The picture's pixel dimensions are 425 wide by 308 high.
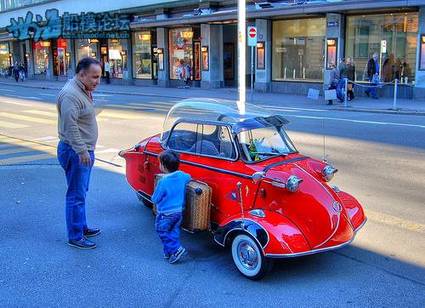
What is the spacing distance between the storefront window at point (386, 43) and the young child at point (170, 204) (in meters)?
18.6

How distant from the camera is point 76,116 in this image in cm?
503

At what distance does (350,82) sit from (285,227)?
18.3m

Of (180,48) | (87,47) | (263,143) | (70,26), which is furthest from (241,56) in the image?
(87,47)

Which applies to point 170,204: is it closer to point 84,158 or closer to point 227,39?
point 84,158

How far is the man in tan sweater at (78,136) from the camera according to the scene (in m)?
5.01

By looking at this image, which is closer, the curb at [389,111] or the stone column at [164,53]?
the curb at [389,111]

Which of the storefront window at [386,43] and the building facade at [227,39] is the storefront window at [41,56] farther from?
the storefront window at [386,43]

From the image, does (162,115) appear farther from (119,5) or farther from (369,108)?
(119,5)

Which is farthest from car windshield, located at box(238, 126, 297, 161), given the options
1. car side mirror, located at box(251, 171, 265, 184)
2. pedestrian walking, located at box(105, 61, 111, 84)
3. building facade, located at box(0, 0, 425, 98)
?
pedestrian walking, located at box(105, 61, 111, 84)

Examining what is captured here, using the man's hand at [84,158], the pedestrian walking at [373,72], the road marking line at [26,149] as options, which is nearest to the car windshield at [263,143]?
the man's hand at [84,158]

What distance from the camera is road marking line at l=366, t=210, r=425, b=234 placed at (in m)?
5.90

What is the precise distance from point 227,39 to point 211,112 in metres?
27.6

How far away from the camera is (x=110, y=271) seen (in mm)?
4855

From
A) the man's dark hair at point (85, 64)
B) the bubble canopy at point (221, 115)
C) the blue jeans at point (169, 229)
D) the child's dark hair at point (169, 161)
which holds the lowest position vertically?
the blue jeans at point (169, 229)
